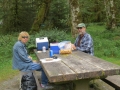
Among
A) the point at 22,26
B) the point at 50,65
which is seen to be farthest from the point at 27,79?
the point at 22,26

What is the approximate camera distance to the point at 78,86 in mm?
4375

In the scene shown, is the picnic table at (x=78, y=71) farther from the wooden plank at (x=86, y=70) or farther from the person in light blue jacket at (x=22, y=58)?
the person in light blue jacket at (x=22, y=58)

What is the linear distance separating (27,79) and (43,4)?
12280 millimetres

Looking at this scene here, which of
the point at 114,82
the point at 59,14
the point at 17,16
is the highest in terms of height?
the point at 59,14

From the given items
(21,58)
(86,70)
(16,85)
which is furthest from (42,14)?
(86,70)

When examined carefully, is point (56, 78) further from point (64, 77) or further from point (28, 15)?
point (28, 15)

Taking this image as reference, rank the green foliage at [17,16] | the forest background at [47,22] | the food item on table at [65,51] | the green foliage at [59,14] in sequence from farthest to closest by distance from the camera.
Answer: the green foliage at [17,16], the green foliage at [59,14], the forest background at [47,22], the food item on table at [65,51]

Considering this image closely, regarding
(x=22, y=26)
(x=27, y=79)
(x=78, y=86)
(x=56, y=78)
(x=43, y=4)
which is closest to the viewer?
(x=56, y=78)

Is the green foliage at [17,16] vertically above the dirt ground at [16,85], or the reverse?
the green foliage at [17,16]

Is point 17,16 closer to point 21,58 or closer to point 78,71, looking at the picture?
point 21,58

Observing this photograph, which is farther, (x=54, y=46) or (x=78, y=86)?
(x=54, y=46)

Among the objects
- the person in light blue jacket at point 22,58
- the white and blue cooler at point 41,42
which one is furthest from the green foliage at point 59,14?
the person in light blue jacket at point 22,58

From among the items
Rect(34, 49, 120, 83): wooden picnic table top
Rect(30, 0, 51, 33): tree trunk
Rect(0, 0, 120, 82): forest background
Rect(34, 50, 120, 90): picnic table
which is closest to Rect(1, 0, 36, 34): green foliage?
Rect(0, 0, 120, 82): forest background

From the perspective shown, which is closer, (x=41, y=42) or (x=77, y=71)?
(x=77, y=71)
